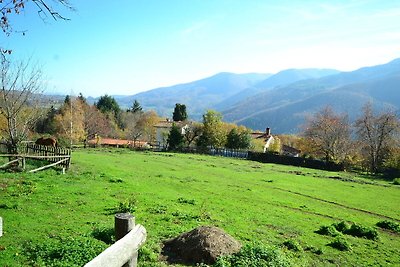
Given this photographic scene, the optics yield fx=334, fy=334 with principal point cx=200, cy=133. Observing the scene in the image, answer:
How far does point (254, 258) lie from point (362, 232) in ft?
34.4

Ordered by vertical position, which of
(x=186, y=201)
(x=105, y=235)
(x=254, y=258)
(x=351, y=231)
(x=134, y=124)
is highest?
(x=134, y=124)

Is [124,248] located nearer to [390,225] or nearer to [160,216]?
[160,216]

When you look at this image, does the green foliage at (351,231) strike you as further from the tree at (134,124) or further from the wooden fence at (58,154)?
the tree at (134,124)

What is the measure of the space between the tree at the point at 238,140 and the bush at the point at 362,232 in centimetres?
6755

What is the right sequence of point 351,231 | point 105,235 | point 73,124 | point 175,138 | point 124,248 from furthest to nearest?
point 175,138, point 73,124, point 351,231, point 105,235, point 124,248

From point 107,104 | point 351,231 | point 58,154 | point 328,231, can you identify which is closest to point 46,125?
point 107,104

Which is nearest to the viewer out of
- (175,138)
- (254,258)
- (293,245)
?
(254,258)

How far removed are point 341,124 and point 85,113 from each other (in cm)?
6741

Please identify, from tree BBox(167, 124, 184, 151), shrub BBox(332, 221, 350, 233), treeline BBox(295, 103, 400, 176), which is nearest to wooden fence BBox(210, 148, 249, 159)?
tree BBox(167, 124, 184, 151)

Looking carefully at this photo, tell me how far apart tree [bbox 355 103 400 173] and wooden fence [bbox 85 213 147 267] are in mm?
72511

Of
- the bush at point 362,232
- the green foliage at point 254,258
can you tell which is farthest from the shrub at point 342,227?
the green foliage at point 254,258

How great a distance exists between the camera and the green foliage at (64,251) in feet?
31.1

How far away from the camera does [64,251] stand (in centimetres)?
998

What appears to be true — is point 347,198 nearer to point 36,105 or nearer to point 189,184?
point 189,184
